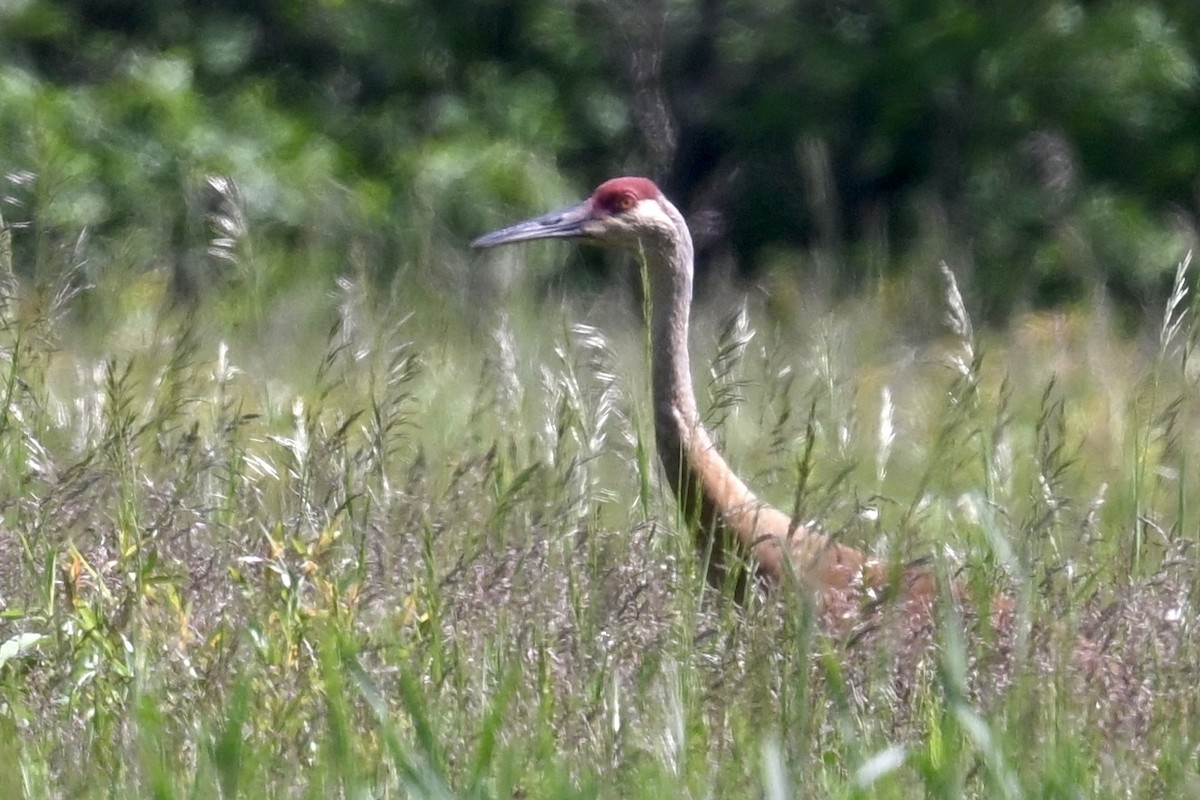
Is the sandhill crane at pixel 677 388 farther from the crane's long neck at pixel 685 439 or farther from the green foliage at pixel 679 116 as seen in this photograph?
the green foliage at pixel 679 116

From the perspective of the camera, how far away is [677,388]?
17.0ft

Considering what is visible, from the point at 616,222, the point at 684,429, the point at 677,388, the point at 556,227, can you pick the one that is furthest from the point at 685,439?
the point at 556,227

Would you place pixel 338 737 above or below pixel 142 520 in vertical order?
above

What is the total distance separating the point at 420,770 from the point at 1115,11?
36.0ft

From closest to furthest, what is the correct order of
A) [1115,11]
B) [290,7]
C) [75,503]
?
[75,503] < [1115,11] < [290,7]

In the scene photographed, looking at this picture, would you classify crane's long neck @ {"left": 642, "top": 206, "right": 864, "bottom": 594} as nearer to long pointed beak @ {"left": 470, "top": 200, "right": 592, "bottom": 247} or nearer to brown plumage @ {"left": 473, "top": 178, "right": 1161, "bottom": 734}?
brown plumage @ {"left": 473, "top": 178, "right": 1161, "bottom": 734}

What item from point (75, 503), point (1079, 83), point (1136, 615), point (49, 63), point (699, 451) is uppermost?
point (1136, 615)

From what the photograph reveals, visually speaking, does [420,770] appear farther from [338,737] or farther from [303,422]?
[303,422]

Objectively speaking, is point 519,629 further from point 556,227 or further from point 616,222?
point 556,227

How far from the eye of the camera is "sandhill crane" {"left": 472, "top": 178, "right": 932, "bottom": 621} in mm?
4152

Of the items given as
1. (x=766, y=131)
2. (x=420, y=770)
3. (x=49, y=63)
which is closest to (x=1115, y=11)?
(x=766, y=131)

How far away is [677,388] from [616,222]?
0.70m

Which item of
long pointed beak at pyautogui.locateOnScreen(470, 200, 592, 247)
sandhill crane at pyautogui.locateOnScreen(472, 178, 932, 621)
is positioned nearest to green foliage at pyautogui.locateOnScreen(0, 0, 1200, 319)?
long pointed beak at pyautogui.locateOnScreen(470, 200, 592, 247)

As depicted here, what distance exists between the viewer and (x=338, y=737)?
2.76 meters
